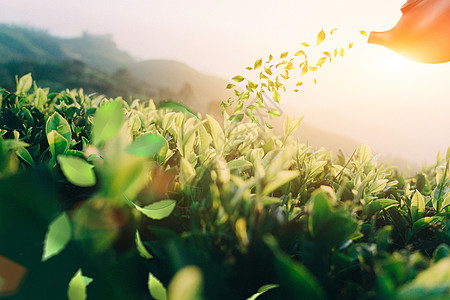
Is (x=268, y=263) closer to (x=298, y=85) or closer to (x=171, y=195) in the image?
(x=171, y=195)

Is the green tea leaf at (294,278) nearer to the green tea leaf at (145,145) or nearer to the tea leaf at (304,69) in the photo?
the green tea leaf at (145,145)

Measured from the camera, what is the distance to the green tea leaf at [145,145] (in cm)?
77

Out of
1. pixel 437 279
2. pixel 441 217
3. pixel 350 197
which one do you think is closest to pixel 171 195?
pixel 437 279

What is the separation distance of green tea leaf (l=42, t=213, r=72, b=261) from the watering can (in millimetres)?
4491

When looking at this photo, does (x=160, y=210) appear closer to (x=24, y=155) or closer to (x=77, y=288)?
(x=77, y=288)

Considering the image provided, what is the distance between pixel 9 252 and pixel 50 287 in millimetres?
125

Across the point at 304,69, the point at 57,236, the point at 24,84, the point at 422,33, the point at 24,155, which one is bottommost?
the point at 24,84

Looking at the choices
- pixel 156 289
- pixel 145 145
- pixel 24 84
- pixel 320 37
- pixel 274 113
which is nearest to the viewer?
pixel 156 289

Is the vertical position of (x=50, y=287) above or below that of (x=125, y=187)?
below

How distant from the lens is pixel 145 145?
2.58ft

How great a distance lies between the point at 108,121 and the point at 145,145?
131mm

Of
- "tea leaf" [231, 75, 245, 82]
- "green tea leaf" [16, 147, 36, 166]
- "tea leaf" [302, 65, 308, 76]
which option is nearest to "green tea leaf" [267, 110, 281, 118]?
"tea leaf" [231, 75, 245, 82]

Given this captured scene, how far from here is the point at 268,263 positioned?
71cm

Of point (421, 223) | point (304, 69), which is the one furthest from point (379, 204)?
point (304, 69)
